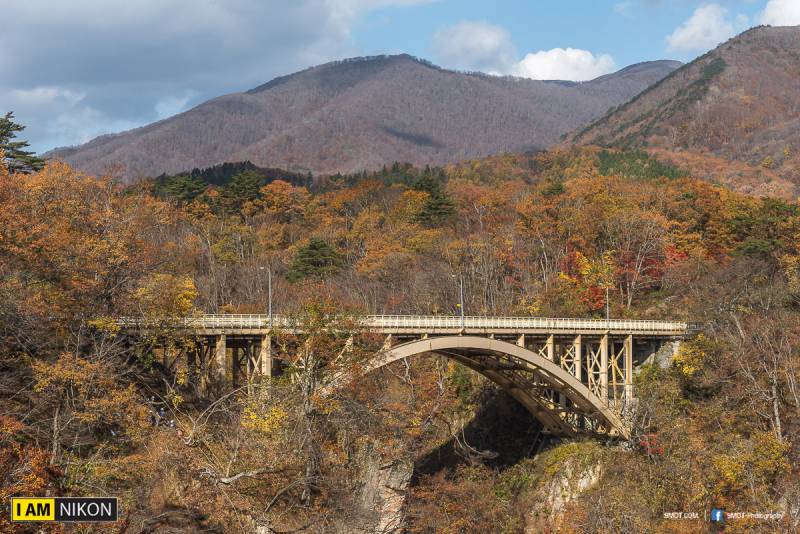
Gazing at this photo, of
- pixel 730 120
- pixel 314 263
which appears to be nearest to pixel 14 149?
pixel 314 263

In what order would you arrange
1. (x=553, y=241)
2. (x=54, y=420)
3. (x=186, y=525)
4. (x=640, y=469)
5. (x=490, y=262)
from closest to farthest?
1. (x=54, y=420)
2. (x=186, y=525)
3. (x=640, y=469)
4. (x=490, y=262)
5. (x=553, y=241)

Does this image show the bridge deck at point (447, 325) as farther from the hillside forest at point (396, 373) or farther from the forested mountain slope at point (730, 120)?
the forested mountain slope at point (730, 120)

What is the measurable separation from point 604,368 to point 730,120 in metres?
128

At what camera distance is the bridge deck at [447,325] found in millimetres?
32625

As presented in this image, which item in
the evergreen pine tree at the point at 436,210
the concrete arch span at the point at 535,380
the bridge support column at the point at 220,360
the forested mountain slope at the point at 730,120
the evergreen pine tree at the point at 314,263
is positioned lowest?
the concrete arch span at the point at 535,380

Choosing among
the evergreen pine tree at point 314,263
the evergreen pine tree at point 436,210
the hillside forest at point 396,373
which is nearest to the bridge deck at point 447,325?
the hillside forest at point 396,373

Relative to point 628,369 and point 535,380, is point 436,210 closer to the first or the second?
point 535,380

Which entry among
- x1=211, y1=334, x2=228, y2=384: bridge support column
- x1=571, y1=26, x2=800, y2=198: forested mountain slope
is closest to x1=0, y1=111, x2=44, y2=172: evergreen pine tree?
x1=211, y1=334, x2=228, y2=384: bridge support column

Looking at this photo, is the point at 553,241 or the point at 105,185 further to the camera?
the point at 553,241

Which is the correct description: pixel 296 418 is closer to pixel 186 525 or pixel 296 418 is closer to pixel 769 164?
pixel 186 525

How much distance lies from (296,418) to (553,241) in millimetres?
39124

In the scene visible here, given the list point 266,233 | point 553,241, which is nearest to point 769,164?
point 553,241

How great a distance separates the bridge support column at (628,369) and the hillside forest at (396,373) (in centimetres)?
104

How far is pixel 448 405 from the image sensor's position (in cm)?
5019
